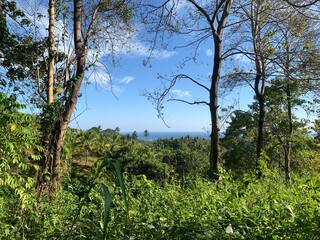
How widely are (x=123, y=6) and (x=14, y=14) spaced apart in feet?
10.0

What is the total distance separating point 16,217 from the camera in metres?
3.04

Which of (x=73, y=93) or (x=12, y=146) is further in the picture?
(x=73, y=93)

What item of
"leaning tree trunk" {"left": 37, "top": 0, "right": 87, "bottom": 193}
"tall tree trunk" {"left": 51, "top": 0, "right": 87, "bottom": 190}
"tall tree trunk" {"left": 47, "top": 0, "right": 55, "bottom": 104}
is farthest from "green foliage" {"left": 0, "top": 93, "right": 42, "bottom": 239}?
"tall tree trunk" {"left": 47, "top": 0, "right": 55, "bottom": 104}

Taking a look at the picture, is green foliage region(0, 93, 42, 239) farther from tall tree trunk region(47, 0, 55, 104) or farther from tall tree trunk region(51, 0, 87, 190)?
tall tree trunk region(47, 0, 55, 104)

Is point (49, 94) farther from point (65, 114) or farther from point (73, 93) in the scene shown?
point (65, 114)

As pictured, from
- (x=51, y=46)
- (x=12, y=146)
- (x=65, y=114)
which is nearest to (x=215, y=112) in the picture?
(x=65, y=114)

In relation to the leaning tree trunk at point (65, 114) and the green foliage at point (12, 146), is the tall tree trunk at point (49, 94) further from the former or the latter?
the green foliage at point (12, 146)

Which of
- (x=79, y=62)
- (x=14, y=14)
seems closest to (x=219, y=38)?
(x=79, y=62)

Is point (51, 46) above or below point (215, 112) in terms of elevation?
above

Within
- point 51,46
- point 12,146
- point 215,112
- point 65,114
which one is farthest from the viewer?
point 215,112

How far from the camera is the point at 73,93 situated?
6.86 meters

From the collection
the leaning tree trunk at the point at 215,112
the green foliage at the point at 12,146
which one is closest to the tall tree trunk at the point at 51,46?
the green foliage at the point at 12,146

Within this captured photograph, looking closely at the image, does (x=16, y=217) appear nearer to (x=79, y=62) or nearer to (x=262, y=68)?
(x=79, y=62)

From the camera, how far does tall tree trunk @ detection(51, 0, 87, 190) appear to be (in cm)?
584
